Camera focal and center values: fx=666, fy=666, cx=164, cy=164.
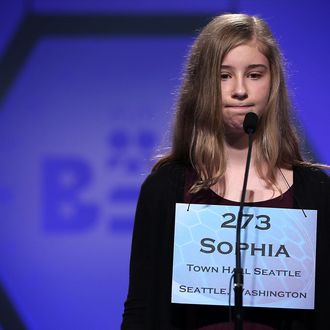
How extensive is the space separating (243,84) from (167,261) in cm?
37

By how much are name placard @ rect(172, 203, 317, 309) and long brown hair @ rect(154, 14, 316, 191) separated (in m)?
0.12

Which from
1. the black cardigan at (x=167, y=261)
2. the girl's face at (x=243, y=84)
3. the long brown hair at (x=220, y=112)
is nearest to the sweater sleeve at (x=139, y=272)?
the black cardigan at (x=167, y=261)

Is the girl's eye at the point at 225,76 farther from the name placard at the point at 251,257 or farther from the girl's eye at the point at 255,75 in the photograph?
the name placard at the point at 251,257

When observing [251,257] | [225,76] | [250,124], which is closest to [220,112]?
[225,76]

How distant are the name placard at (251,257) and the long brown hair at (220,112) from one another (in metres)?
0.12

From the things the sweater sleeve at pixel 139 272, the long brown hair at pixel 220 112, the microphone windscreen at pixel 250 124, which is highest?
the long brown hair at pixel 220 112

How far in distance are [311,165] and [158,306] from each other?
42 cm

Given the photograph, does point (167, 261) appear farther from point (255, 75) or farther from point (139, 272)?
point (255, 75)

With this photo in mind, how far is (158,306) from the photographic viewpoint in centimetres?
128

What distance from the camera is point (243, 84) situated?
4.15 feet

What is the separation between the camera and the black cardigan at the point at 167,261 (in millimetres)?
1232

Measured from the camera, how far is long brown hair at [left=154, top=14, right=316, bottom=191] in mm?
1303

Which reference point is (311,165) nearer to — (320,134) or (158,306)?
(158,306)

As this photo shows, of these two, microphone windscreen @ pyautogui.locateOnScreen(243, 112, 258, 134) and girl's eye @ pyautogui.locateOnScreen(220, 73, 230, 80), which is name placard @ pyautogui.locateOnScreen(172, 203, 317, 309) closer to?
microphone windscreen @ pyautogui.locateOnScreen(243, 112, 258, 134)
